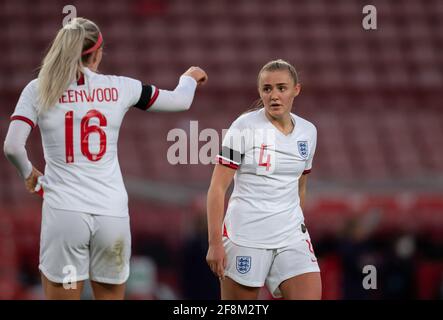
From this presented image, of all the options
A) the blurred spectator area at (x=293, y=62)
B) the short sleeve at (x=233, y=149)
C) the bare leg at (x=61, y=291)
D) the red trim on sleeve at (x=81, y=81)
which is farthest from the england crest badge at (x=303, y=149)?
the blurred spectator area at (x=293, y=62)

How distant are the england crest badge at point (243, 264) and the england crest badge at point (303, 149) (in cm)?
55

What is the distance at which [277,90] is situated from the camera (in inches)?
159

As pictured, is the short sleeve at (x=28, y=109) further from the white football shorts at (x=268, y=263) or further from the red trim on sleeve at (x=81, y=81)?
the white football shorts at (x=268, y=263)

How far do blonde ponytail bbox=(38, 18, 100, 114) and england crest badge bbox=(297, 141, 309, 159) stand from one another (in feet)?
3.53

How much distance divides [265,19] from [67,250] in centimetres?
1323

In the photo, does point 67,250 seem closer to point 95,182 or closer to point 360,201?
point 95,182

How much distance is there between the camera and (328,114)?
14.4m

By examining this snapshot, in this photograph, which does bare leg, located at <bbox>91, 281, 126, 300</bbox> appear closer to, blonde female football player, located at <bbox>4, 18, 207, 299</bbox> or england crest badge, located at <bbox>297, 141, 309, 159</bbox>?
blonde female football player, located at <bbox>4, 18, 207, 299</bbox>

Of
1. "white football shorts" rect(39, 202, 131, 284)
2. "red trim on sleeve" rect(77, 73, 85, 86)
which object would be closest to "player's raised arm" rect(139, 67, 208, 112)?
"red trim on sleeve" rect(77, 73, 85, 86)

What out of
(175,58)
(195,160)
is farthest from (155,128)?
(195,160)

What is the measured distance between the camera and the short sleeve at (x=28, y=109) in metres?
3.74

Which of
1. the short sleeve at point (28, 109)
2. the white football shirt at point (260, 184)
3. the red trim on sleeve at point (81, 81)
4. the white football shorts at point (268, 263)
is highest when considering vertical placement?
the red trim on sleeve at point (81, 81)

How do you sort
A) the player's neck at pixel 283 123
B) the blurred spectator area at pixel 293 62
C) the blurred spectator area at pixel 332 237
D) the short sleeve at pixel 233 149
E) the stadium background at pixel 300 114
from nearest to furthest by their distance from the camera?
the short sleeve at pixel 233 149
the player's neck at pixel 283 123
the blurred spectator area at pixel 332 237
the stadium background at pixel 300 114
the blurred spectator area at pixel 293 62

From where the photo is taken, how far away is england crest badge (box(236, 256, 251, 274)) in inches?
155
